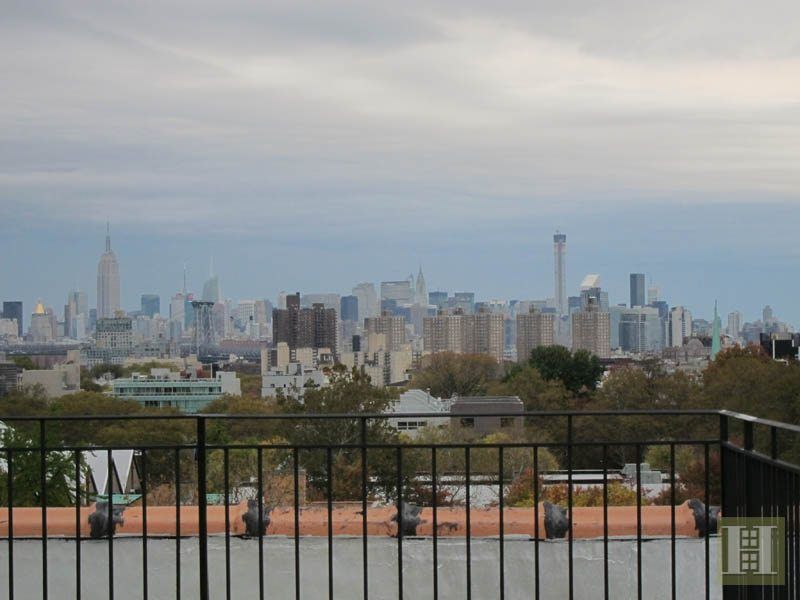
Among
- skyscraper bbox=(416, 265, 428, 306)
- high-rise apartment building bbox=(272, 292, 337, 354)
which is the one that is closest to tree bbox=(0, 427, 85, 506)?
high-rise apartment building bbox=(272, 292, 337, 354)

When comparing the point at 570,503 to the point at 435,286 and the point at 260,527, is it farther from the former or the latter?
the point at 435,286

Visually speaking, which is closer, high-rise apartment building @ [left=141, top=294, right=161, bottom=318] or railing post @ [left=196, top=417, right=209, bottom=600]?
railing post @ [left=196, top=417, right=209, bottom=600]

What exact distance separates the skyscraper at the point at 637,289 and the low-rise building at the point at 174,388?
40.1m

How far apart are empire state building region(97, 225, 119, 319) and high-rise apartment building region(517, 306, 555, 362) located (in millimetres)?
32407

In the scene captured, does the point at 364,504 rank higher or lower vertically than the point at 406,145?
lower

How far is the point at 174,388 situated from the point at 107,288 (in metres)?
32.6

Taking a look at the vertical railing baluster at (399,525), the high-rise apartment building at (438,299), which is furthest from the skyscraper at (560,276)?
the vertical railing baluster at (399,525)

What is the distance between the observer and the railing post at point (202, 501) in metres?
3.61

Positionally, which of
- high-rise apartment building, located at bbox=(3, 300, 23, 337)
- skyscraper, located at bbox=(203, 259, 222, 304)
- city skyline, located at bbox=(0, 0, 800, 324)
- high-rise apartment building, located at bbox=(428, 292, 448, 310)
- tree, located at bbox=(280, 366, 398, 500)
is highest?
city skyline, located at bbox=(0, 0, 800, 324)

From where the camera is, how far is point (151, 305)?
92.7m

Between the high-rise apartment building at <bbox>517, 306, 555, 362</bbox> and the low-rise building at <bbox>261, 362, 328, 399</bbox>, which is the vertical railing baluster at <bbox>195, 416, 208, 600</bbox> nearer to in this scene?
the low-rise building at <bbox>261, 362, 328, 399</bbox>

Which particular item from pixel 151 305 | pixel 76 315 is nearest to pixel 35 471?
pixel 76 315

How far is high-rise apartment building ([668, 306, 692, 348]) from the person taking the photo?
256 feet

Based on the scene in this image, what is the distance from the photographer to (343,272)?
89.6 metres
